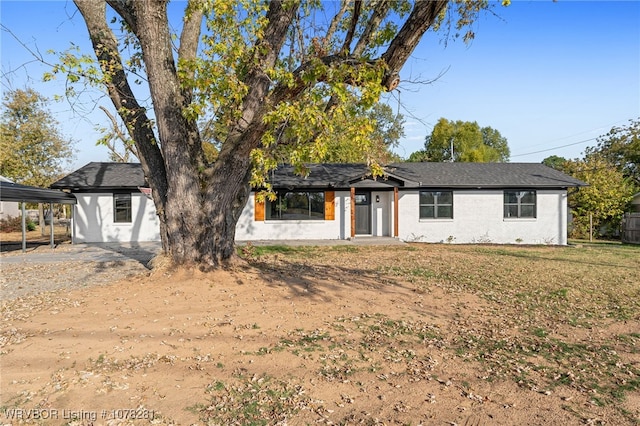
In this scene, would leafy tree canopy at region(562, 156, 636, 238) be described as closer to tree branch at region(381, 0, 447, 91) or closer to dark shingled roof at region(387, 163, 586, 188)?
dark shingled roof at region(387, 163, 586, 188)

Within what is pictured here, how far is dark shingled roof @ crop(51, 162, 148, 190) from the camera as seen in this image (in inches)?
658

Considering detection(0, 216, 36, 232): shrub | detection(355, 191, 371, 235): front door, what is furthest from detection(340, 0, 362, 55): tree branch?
detection(0, 216, 36, 232): shrub

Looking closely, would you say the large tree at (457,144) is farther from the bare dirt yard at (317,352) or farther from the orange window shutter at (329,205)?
the bare dirt yard at (317,352)

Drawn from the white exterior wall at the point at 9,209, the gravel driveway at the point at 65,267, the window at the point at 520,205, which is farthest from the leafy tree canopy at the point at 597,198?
the white exterior wall at the point at 9,209

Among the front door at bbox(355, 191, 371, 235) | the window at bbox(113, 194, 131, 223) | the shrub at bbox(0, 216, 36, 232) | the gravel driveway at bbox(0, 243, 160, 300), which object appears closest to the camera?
the gravel driveway at bbox(0, 243, 160, 300)

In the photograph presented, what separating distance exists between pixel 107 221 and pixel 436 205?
594 inches

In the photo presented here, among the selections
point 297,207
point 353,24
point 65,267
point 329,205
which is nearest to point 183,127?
point 353,24

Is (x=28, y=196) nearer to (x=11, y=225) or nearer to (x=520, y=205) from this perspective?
(x=11, y=225)

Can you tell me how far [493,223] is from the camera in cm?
1839

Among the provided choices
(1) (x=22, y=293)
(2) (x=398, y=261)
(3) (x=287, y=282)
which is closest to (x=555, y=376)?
Answer: (3) (x=287, y=282)

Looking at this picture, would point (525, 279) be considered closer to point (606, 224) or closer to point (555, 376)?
point (555, 376)

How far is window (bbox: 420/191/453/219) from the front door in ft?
8.23

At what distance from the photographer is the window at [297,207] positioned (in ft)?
58.0

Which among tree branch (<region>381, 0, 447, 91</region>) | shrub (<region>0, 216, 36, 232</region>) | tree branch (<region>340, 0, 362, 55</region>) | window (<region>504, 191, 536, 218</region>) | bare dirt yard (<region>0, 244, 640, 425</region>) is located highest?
tree branch (<region>340, 0, 362, 55</region>)
